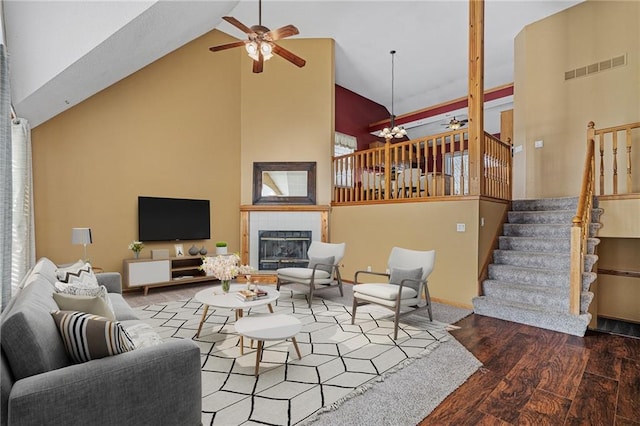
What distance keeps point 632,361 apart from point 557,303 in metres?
0.96

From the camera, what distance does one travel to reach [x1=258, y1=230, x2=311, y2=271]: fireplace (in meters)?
6.76

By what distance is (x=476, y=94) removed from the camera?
15.4 feet

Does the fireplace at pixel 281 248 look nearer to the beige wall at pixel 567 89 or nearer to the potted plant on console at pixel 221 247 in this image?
the potted plant on console at pixel 221 247

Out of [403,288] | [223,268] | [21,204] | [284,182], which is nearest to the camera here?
[223,268]

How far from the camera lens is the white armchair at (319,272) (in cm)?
486

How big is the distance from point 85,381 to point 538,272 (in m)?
4.90

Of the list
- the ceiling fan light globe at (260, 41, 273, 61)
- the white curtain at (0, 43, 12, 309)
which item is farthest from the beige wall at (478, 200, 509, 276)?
the white curtain at (0, 43, 12, 309)

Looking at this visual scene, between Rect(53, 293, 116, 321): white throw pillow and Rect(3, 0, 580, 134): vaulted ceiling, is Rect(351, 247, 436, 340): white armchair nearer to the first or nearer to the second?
Rect(53, 293, 116, 321): white throw pillow

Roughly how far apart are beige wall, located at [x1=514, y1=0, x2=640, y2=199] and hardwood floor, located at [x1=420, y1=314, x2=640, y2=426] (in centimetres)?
340

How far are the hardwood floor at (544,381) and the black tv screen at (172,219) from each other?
4801 mm

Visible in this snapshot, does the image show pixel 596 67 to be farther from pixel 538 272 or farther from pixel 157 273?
pixel 157 273

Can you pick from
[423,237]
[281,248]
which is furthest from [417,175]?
[281,248]

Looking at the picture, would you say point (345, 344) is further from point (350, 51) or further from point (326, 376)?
point (350, 51)

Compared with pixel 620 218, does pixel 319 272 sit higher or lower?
lower
